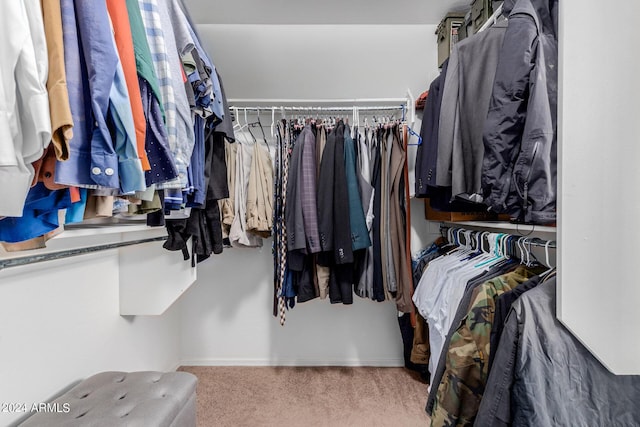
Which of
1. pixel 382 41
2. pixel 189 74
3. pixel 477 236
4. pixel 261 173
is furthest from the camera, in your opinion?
pixel 382 41

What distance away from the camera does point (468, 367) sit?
83cm

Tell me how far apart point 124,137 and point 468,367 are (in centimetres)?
105

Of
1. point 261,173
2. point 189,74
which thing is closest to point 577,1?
point 189,74

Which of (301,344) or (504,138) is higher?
(504,138)

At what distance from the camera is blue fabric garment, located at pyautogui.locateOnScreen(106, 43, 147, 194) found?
0.54 meters

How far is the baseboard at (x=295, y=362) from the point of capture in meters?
2.00

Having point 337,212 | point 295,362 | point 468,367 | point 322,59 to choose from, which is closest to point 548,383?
point 468,367

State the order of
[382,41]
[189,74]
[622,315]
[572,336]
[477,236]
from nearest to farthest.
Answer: [622,315]
[572,336]
[189,74]
[477,236]
[382,41]

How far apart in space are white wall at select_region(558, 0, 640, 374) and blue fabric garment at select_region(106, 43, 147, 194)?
3.14 ft

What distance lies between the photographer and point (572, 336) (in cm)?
70

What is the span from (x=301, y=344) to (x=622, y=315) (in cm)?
178

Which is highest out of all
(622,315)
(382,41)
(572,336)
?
(382,41)

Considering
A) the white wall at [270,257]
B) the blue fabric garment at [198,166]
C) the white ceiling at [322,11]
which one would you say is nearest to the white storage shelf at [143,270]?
the blue fabric garment at [198,166]

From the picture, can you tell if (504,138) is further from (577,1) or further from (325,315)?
(325,315)
